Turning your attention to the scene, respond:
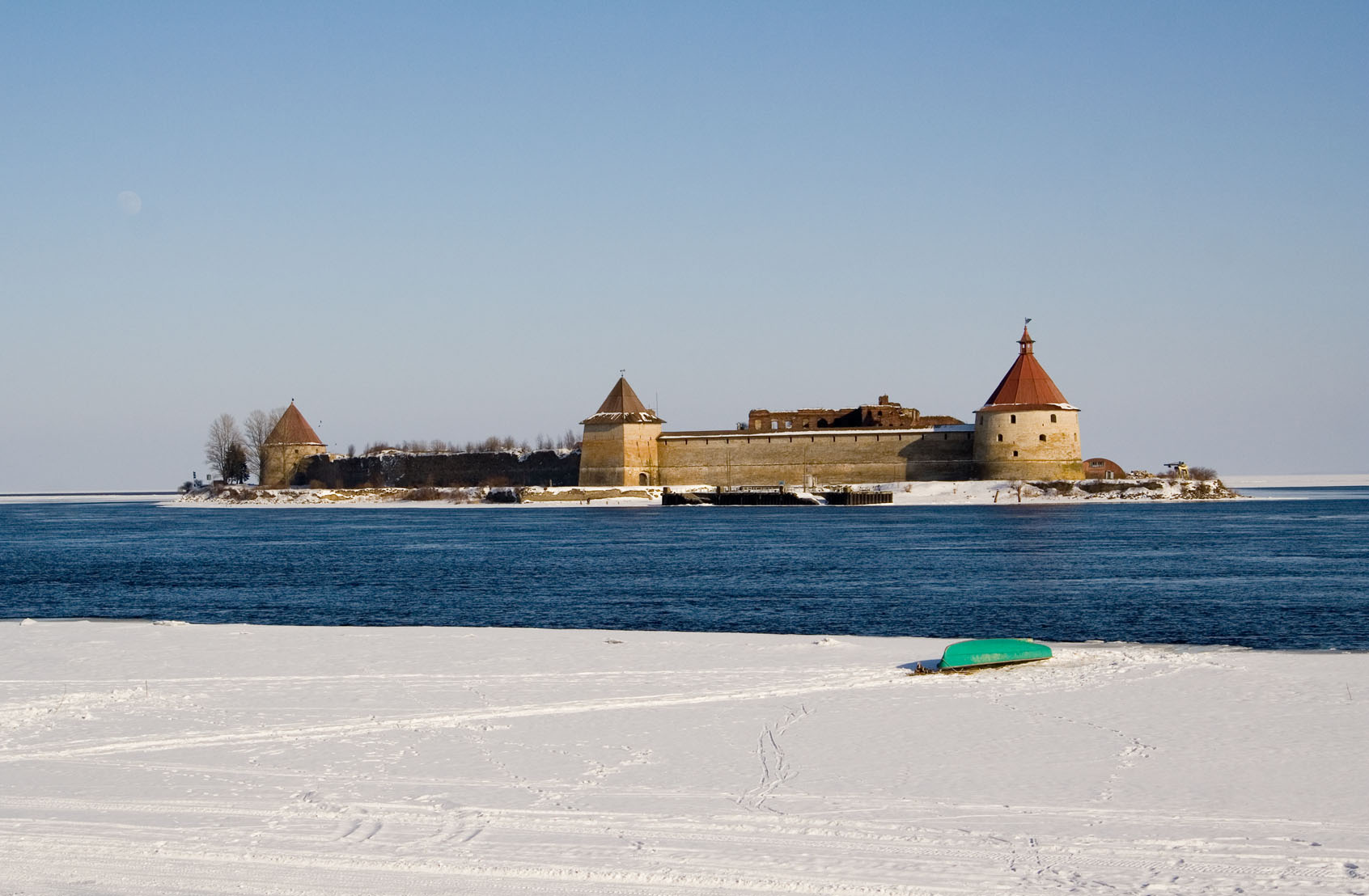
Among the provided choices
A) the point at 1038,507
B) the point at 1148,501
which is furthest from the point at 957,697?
the point at 1148,501

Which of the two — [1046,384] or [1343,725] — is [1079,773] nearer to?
[1343,725]

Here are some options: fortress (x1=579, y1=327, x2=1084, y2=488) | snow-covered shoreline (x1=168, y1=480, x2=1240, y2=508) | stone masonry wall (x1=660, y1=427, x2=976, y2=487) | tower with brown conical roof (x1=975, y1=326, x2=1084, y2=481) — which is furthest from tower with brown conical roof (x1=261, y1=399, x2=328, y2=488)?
tower with brown conical roof (x1=975, y1=326, x2=1084, y2=481)

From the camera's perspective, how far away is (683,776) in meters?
5.50

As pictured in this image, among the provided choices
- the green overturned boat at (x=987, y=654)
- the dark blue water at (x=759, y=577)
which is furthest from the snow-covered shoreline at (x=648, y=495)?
the green overturned boat at (x=987, y=654)

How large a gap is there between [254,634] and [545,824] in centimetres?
687

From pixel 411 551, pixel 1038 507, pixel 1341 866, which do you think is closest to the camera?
pixel 1341 866

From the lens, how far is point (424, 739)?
6.27 meters

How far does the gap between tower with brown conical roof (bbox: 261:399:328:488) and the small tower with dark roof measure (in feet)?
54.4

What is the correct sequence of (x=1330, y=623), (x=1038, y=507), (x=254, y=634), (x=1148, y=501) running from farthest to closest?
1. (x=1148, y=501)
2. (x=1038, y=507)
3. (x=1330, y=623)
4. (x=254, y=634)

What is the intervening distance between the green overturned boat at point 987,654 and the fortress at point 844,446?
3865cm

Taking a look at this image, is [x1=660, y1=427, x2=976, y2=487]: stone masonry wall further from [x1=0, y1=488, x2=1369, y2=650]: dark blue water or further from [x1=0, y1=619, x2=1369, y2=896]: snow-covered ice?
[x1=0, y1=619, x2=1369, y2=896]: snow-covered ice

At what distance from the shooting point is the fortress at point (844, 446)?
46500 mm

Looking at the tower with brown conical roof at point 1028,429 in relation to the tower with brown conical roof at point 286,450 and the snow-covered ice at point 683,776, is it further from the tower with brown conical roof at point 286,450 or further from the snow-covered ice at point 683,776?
the snow-covered ice at point 683,776

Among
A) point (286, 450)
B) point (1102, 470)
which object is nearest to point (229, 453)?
point (286, 450)
